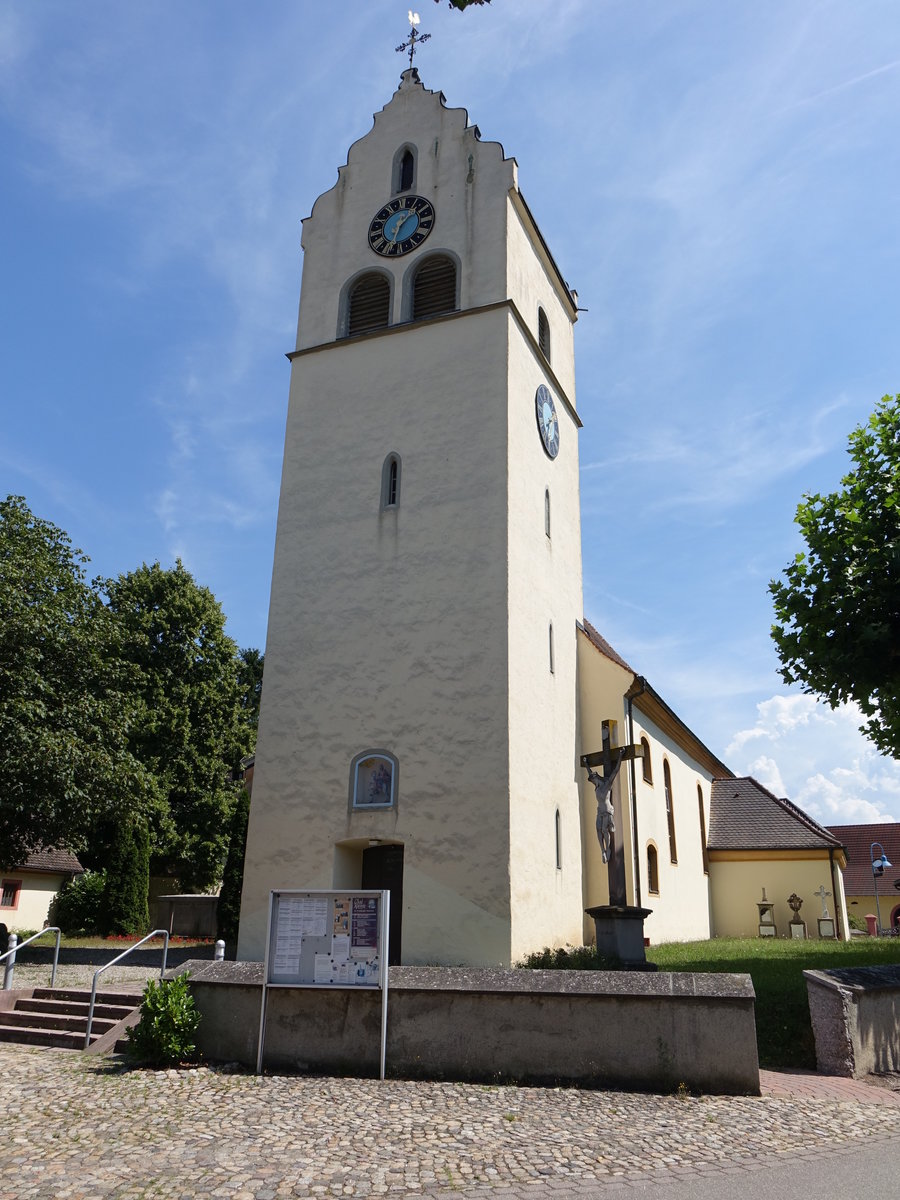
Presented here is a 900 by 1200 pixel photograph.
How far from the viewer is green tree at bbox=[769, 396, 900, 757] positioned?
13.9 meters

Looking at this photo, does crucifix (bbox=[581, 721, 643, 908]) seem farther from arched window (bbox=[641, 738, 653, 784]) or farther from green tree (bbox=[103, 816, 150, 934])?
green tree (bbox=[103, 816, 150, 934])

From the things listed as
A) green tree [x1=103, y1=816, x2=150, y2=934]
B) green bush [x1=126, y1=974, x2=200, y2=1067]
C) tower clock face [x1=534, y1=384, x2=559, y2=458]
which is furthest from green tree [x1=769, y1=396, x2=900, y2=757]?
green tree [x1=103, y1=816, x2=150, y2=934]

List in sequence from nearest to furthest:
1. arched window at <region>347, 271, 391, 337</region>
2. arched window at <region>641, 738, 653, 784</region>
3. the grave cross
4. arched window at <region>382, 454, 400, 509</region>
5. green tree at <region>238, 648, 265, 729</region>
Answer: arched window at <region>382, 454, 400, 509</region>, arched window at <region>347, 271, 391, 337</region>, arched window at <region>641, 738, 653, 784</region>, the grave cross, green tree at <region>238, 648, 265, 729</region>

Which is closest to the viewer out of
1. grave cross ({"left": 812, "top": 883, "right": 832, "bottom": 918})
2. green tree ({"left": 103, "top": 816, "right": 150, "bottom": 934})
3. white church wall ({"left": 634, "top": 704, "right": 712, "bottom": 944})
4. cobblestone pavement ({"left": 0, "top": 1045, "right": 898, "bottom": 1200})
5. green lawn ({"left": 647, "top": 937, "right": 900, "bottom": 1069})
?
cobblestone pavement ({"left": 0, "top": 1045, "right": 898, "bottom": 1200})

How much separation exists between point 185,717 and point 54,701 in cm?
1525

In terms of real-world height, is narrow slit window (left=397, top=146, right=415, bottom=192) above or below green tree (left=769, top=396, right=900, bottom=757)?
above

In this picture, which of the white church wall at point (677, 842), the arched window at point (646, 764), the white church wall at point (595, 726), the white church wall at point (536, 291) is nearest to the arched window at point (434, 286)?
the white church wall at point (536, 291)

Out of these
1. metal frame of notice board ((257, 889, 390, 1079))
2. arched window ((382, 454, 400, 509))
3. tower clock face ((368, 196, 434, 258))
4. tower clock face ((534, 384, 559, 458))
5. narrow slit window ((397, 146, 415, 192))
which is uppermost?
narrow slit window ((397, 146, 415, 192))

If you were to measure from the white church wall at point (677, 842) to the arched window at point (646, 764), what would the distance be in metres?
0.20

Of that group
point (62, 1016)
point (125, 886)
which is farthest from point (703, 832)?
point (62, 1016)

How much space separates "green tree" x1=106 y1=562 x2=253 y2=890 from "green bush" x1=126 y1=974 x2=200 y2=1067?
850 inches

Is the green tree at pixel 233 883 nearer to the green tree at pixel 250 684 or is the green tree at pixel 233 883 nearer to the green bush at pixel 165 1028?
the green tree at pixel 250 684

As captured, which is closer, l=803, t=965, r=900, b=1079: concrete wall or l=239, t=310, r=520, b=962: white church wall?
l=803, t=965, r=900, b=1079: concrete wall

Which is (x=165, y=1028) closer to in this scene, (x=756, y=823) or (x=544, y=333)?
(x=544, y=333)
